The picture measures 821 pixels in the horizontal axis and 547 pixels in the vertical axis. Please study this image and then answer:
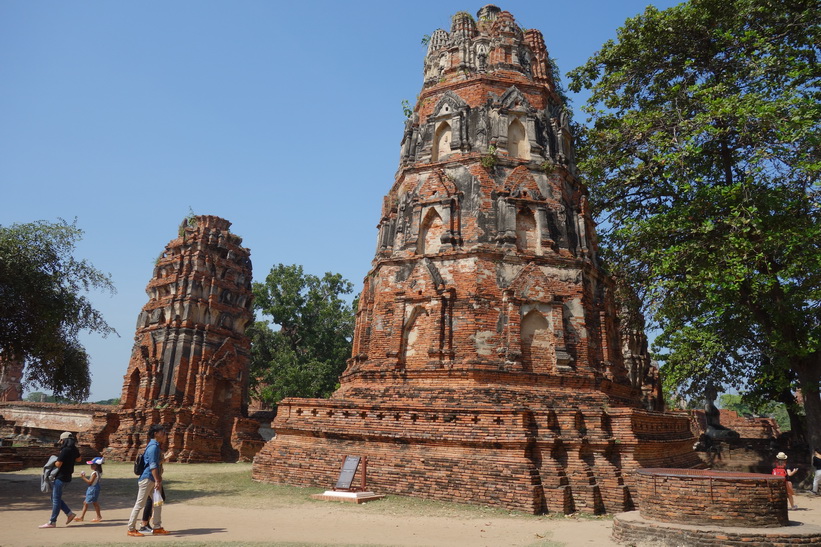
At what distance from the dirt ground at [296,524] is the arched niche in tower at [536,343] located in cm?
449

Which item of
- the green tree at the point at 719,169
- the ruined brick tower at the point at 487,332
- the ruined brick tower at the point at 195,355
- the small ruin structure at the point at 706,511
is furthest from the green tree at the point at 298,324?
the small ruin structure at the point at 706,511

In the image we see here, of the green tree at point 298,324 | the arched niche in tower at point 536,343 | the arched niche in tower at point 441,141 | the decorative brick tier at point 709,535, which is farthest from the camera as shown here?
the green tree at point 298,324

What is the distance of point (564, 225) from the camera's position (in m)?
16.6

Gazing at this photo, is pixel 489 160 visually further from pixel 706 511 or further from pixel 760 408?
pixel 760 408

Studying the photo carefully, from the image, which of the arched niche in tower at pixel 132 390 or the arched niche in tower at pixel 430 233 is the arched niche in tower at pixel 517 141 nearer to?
the arched niche in tower at pixel 430 233

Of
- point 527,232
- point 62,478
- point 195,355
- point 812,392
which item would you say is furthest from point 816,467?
point 195,355

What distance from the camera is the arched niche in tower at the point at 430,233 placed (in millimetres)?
16406

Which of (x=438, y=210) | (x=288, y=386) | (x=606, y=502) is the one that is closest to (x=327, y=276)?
(x=288, y=386)

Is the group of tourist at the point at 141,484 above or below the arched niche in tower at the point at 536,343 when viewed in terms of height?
below

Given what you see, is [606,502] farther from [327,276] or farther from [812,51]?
[327,276]

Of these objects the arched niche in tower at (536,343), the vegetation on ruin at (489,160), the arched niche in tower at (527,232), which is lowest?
the arched niche in tower at (536,343)

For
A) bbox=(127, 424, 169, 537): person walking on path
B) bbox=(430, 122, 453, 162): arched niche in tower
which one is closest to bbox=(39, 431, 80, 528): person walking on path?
bbox=(127, 424, 169, 537): person walking on path

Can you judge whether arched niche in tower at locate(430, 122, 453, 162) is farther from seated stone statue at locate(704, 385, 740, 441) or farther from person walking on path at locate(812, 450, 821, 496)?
seated stone statue at locate(704, 385, 740, 441)

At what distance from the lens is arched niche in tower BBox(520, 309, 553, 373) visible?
582 inches
